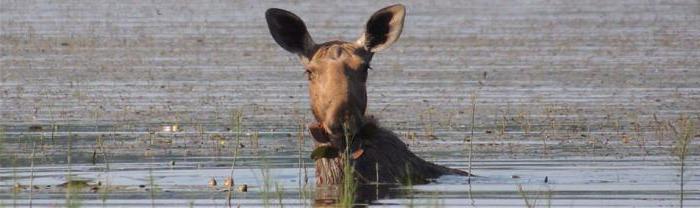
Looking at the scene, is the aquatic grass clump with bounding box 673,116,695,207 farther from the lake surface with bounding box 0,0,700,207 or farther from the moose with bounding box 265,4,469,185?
the moose with bounding box 265,4,469,185

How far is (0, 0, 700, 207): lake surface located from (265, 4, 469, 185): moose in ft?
0.67

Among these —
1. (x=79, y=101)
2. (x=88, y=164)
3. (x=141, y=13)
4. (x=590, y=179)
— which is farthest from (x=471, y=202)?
(x=141, y=13)

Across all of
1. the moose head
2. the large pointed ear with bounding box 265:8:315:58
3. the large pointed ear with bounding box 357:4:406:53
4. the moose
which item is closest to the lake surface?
the moose

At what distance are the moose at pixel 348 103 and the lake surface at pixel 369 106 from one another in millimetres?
205

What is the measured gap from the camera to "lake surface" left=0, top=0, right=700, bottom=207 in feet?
37.2

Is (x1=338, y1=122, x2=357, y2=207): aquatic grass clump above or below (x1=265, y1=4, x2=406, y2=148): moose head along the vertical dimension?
below

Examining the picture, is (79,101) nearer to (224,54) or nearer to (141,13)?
(224,54)

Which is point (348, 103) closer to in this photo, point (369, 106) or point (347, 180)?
point (347, 180)

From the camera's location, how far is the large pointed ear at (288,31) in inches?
436

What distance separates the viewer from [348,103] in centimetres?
1034

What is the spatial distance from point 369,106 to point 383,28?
6.06 meters

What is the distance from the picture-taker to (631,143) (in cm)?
1448

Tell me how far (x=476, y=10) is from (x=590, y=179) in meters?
21.3

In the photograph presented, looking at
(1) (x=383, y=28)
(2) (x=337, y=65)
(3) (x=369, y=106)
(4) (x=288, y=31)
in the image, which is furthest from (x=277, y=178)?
(3) (x=369, y=106)
